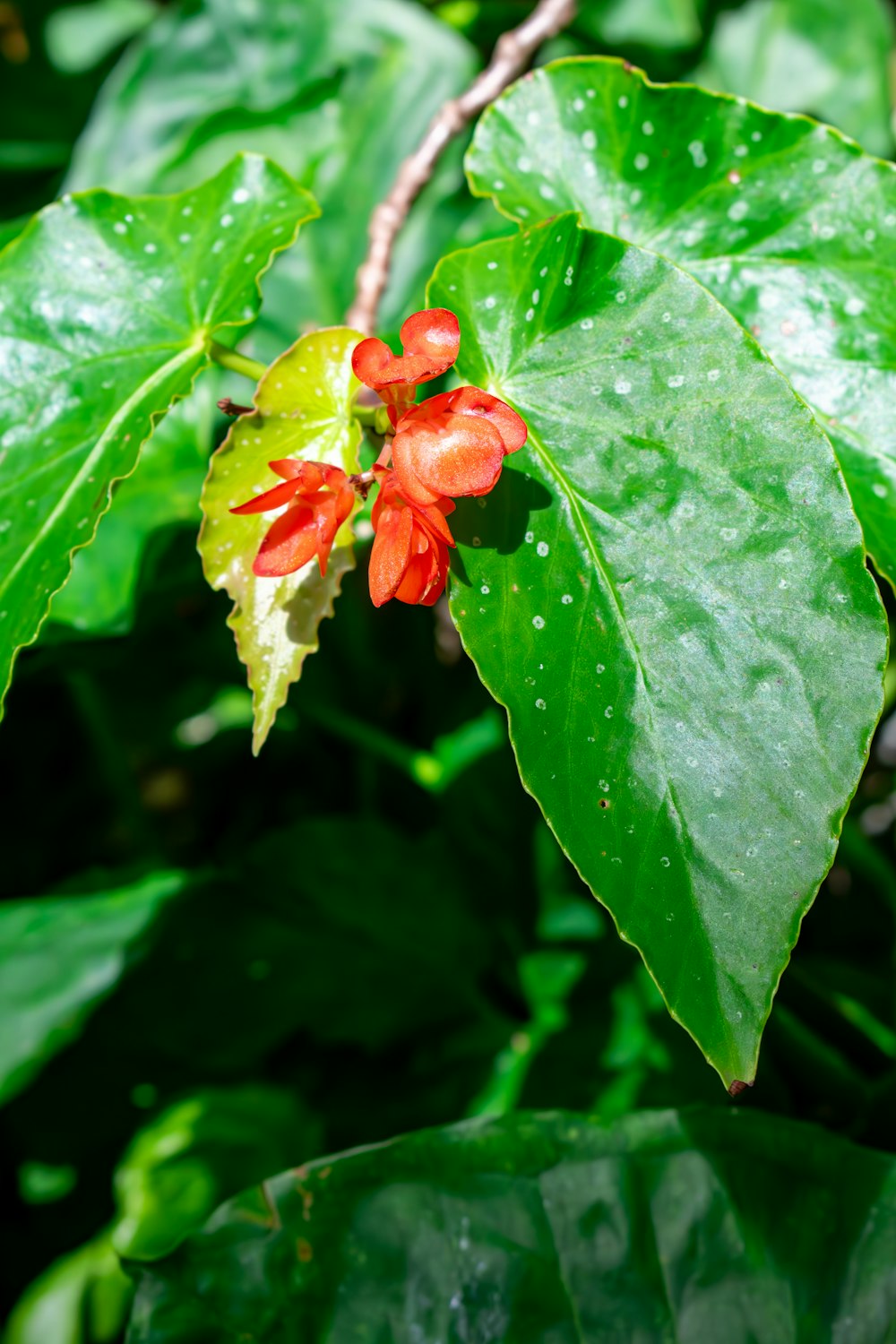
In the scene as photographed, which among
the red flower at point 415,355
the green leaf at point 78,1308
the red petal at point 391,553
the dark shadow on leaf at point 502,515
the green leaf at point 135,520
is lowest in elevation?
the green leaf at point 78,1308

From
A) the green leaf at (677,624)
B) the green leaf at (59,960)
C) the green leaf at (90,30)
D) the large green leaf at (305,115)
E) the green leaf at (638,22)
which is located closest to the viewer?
the green leaf at (677,624)

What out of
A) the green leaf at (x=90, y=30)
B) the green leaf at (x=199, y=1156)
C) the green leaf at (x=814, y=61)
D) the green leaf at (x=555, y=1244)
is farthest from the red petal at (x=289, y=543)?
the green leaf at (x=90, y=30)

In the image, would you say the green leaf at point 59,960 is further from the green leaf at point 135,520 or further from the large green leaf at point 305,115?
the large green leaf at point 305,115

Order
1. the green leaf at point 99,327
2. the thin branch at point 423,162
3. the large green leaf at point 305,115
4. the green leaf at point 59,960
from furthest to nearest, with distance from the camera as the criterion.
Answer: the large green leaf at point 305,115 < the green leaf at point 59,960 < the thin branch at point 423,162 < the green leaf at point 99,327

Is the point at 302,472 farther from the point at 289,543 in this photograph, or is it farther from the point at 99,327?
the point at 99,327

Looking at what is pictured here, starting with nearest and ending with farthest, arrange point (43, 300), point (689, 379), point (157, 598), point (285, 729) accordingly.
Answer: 1. point (689, 379)
2. point (43, 300)
3. point (157, 598)
4. point (285, 729)

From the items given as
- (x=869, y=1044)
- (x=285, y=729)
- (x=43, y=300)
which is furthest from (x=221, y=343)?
(x=869, y=1044)

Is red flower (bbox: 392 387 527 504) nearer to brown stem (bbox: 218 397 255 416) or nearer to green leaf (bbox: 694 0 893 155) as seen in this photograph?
brown stem (bbox: 218 397 255 416)

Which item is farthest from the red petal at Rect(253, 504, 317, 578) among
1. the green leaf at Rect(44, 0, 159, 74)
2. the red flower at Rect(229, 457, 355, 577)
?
the green leaf at Rect(44, 0, 159, 74)

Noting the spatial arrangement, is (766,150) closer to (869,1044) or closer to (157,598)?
(157,598)
